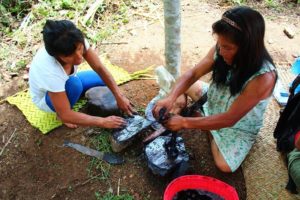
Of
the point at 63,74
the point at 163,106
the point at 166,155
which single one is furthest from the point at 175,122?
the point at 63,74

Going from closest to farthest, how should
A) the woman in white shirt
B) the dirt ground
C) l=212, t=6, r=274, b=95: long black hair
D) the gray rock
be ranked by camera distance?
l=212, t=6, r=274, b=95: long black hair, the woman in white shirt, the dirt ground, the gray rock

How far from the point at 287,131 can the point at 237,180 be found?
0.50m

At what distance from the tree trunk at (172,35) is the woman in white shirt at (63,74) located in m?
0.55

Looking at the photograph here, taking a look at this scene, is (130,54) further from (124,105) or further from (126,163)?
(126,163)

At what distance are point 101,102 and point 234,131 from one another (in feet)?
3.69

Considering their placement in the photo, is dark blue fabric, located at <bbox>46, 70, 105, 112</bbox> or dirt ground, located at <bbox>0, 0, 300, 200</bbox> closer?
dirt ground, located at <bbox>0, 0, 300, 200</bbox>

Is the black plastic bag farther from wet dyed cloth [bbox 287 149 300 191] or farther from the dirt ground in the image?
wet dyed cloth [bbox 287 149 300 191]

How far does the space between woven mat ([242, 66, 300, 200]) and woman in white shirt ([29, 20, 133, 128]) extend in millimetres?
1004

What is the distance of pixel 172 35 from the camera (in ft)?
9.04

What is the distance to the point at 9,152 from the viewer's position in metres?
2.76

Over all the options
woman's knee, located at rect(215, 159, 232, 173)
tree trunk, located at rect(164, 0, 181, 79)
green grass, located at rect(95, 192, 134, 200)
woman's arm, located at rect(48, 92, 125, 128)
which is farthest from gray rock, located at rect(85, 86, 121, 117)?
woman's knee, located at rect(215, 159, 232, 173)

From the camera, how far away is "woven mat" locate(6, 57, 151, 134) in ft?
9.52

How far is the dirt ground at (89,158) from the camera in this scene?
2.45 meters

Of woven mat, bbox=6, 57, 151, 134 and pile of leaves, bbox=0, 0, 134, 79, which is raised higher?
pile of leaves, bbox=0, 0, 134, 79
